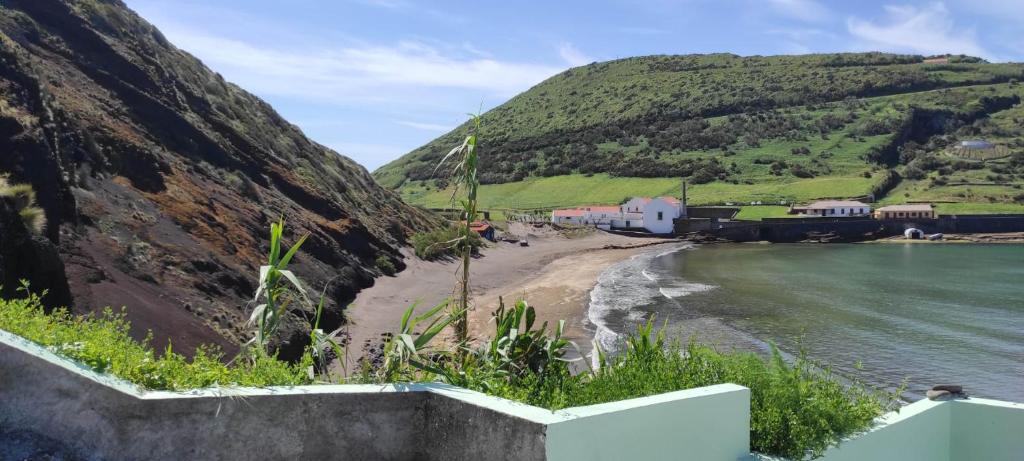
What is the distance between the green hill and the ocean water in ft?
153

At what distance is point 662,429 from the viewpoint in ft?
14.2

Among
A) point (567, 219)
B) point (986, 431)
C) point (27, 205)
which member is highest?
point (27, 205)

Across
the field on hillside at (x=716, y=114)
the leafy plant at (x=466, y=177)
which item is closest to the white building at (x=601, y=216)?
the field on hillside at (x=716, y=114)

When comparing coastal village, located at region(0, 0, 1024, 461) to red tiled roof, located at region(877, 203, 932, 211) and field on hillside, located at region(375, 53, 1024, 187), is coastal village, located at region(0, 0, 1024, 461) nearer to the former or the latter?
red tiled roof, located at region(877, 203, 932, 211)

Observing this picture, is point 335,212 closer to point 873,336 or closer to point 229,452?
point 873,336

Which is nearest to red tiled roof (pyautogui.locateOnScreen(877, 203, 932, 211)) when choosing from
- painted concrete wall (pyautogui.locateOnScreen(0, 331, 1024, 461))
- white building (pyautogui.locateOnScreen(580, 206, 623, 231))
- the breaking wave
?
white building (pyautogui.locateOnScreen(580, 206, 623, 231))

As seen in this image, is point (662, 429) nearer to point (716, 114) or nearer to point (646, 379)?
point (646, 379)

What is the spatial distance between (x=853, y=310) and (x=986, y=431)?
30.6m

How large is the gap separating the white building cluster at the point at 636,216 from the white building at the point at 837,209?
50.4 ft

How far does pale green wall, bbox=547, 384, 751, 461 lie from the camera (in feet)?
12.6

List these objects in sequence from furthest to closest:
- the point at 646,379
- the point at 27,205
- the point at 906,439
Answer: the point at 27,205, the point at 906,439, the point at 646,379

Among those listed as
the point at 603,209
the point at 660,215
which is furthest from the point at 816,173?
the point at 603,209

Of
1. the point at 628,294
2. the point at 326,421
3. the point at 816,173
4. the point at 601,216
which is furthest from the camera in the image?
the point at 816,173

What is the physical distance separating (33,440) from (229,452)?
0.85 metres
